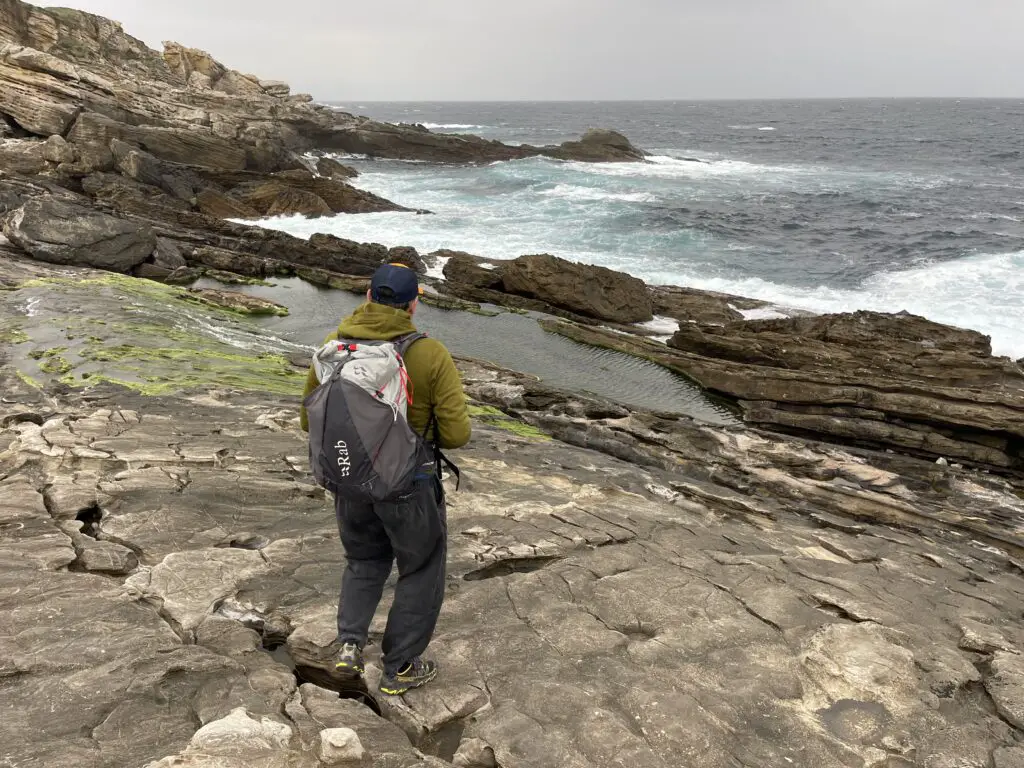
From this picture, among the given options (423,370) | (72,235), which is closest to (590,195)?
(72,235)

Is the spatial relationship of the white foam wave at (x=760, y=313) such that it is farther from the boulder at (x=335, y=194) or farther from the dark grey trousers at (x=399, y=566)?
the boulder at (x=335, y=194)

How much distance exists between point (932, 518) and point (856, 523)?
4.41 feet

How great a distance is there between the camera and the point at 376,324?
3.59 metres

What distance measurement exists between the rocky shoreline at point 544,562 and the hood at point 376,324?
2.08 meters

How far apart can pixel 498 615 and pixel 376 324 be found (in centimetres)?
246

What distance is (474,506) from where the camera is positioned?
681 cm

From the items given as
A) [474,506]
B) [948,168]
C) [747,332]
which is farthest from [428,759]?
[948,168]

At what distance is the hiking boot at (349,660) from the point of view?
394 cm

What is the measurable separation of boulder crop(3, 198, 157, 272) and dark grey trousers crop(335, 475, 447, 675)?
19894 millimetres

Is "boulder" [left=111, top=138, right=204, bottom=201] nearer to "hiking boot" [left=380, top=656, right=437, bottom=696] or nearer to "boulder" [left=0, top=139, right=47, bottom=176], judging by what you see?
"boulder" [left=0, top=139, right=47, bottom=176]

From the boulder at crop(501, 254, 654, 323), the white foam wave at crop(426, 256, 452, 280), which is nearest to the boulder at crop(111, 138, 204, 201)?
the white foam wave at crop(426, 256, 452, 280)

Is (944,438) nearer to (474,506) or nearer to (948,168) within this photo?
(474,506)

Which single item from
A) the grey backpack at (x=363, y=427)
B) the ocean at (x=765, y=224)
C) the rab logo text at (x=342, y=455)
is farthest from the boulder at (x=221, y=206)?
the rab logo text at (x=342, y=455)

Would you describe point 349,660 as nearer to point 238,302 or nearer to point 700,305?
point 238,302
